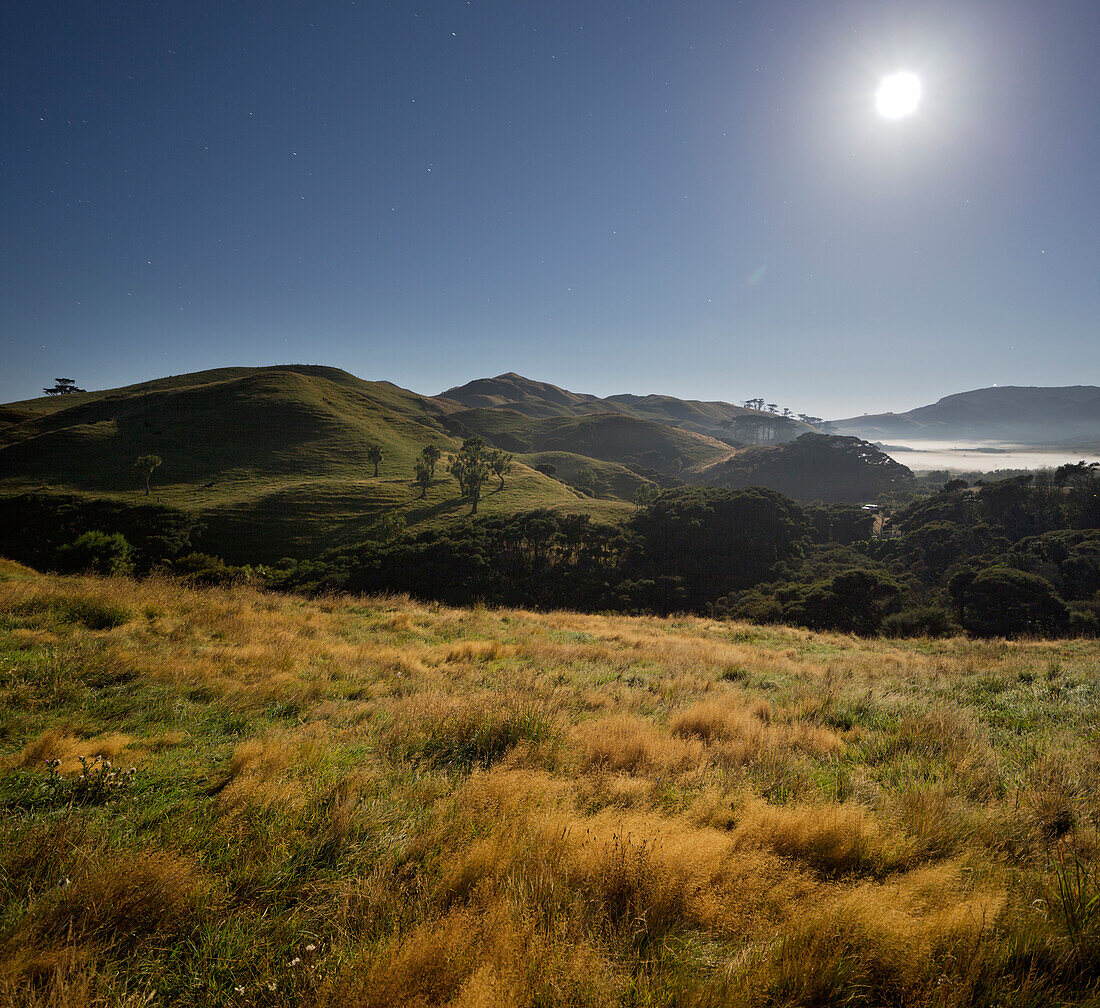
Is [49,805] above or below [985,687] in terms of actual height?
above

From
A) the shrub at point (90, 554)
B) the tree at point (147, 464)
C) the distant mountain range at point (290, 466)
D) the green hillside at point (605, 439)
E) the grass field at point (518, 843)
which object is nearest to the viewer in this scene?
the grass field at point (518, 843)

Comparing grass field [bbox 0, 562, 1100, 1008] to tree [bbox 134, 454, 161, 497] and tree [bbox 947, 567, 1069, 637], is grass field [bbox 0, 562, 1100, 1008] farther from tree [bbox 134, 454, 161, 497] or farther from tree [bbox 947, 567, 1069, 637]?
tree [bbox 134, 454, 161, 497]

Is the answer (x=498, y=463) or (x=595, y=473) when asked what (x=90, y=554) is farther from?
(x=595, y=473)

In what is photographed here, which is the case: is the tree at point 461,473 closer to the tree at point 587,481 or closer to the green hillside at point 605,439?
the tree at point 587,481

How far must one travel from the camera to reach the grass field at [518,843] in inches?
92.3

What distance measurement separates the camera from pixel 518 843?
3.25m

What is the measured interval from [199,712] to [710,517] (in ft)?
187

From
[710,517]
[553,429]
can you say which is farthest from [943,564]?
[553,429]

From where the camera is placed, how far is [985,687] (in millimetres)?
8781

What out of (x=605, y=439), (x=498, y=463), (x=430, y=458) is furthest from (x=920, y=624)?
(x=605, y=439)

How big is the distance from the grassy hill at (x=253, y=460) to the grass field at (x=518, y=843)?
5356 centimetres

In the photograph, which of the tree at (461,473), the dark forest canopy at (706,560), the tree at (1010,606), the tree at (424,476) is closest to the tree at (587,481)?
the tree at (461,473)

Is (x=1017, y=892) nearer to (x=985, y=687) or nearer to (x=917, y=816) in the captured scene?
(x=917, y=816)

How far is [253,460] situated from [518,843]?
92944mm
